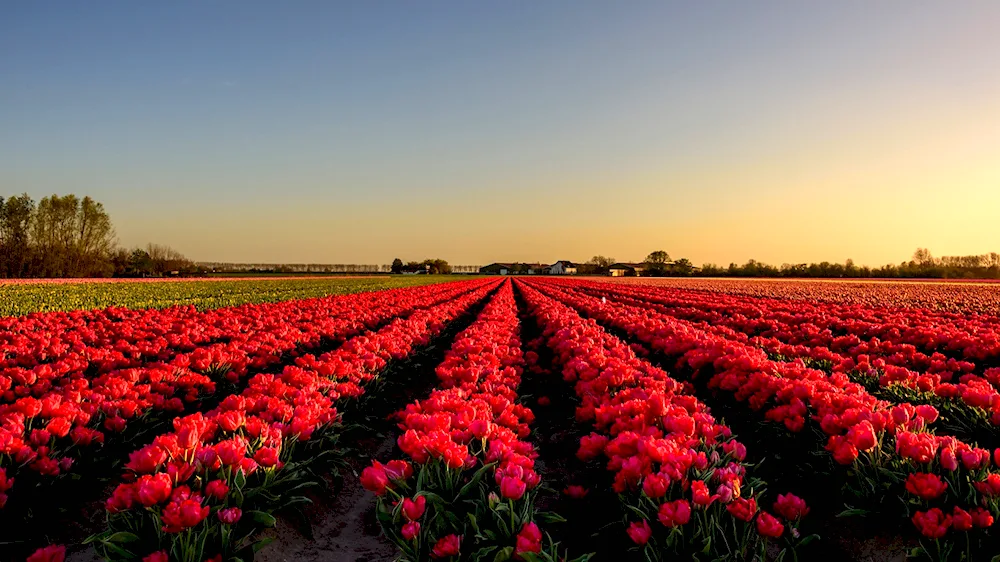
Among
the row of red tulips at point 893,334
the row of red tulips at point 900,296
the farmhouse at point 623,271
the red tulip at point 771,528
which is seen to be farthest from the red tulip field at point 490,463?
the farmhouse at point 623,271

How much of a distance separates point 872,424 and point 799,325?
946 cm

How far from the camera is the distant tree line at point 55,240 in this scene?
5703cm

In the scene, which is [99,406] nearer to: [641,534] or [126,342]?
[126,342]

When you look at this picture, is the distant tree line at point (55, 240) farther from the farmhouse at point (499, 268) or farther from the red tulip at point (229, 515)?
the farmhouse at point (499, 268)

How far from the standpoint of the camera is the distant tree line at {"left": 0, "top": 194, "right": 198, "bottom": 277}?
57.0 m

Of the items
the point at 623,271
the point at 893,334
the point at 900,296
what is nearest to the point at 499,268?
the point at 623,271

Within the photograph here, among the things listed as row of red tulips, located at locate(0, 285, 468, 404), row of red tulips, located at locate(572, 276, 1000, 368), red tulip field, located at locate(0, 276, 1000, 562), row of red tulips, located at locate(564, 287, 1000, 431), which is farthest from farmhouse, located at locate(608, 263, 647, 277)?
red tulip field, located at locate(0, 276, 1000, 562)

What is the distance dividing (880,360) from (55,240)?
7963 cm

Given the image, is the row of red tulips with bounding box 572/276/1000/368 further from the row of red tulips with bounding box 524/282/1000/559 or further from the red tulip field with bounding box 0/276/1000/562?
the row of red tulips with bounding box 524/282/1000/559

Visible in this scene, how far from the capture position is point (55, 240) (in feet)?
203

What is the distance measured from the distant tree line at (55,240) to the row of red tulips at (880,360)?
69842 mm

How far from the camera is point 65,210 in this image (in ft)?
210

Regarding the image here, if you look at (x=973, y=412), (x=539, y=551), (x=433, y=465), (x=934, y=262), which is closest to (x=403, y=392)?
(x=433, y=465)

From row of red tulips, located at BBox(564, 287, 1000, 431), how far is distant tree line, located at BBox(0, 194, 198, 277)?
69.8 metres
